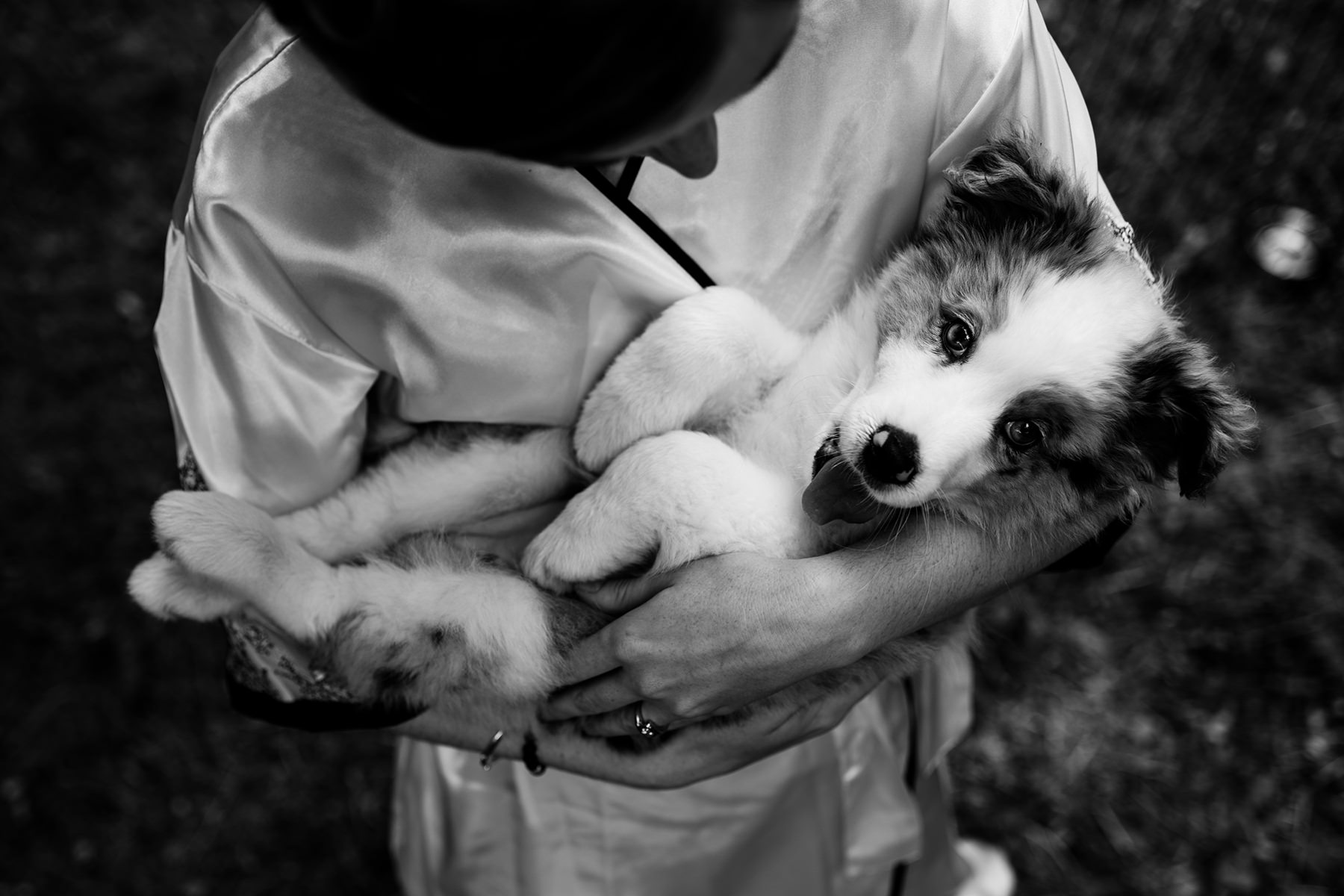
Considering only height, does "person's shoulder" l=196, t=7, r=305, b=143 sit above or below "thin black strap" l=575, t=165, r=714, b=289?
above

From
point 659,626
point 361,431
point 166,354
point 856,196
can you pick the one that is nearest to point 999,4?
point 856,196

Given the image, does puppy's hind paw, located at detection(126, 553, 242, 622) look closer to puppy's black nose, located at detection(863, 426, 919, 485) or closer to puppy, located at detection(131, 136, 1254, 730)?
puppy, located at detection(131, 136, 1254, 730)

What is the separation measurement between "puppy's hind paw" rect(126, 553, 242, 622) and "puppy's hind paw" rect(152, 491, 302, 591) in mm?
65

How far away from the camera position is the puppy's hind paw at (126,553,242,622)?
164 centimetres

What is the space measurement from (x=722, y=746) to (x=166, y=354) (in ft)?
3.66

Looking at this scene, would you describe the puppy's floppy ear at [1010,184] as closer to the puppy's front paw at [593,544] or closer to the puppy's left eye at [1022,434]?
the puppy's left eye at [1022,434]

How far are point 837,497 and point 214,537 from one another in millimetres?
1010

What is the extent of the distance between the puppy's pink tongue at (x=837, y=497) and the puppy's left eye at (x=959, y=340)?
0.27 m

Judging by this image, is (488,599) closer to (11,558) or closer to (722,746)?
(722,746)

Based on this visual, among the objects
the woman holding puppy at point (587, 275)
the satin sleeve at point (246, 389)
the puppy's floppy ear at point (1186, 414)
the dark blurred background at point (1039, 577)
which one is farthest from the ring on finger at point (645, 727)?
the dark blurred background at point (1039, 577)

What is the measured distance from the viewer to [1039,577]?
10.4 feet

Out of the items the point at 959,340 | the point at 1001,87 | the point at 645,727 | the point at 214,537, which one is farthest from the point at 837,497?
the point at 214,537

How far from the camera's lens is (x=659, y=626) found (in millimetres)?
1528

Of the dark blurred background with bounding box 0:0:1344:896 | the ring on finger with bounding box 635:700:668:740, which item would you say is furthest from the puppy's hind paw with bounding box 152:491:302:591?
the dark blurred background with bounding box 0:0:1344:896
